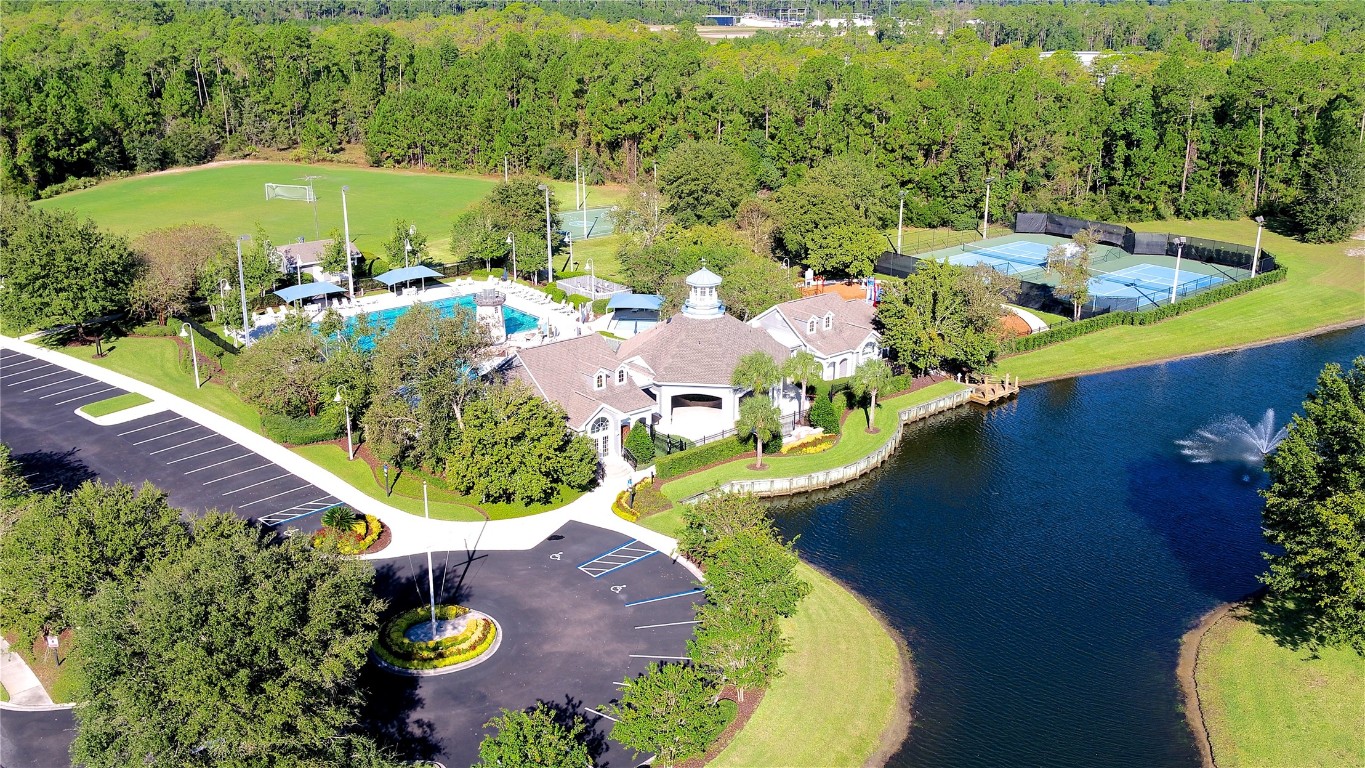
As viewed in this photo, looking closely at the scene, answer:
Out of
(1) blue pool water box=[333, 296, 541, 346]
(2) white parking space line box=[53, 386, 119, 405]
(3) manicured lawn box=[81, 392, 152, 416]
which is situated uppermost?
(1) blue pool water box=[333, 296, 541, 346]

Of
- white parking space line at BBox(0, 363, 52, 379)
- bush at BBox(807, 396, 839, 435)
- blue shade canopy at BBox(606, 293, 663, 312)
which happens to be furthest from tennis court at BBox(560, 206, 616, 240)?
bush at BBox(807, 396, 839, 435)

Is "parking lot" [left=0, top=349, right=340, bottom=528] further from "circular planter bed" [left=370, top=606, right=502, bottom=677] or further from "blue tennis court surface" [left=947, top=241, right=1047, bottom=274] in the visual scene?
"blue tennis court surface" [left=947, top=241, right=1047, bottom=274]

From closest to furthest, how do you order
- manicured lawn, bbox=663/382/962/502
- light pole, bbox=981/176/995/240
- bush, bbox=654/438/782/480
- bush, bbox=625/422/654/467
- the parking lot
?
the parking lot < manicured lawn, bbox=663/382/962/502 < bush, bbox=654/438/782/480 < bush, bbox=625/422/654/467 < light pole, bbox=981/176/995/240

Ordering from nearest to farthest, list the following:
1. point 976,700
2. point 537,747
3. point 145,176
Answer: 1. point 537,747
2. point 976,700
3. point 145,176

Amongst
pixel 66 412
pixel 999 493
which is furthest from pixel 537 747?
pixel 66 412

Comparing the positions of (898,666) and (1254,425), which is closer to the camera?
(898,666)

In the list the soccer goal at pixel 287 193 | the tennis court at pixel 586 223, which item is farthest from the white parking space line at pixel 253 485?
the soccer goal at pixel 287 193

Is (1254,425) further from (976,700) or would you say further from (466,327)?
(466,327)

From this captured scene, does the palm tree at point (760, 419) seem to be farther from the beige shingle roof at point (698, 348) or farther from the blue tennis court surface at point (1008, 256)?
the blue tennis court surface at point (1008, 256)
